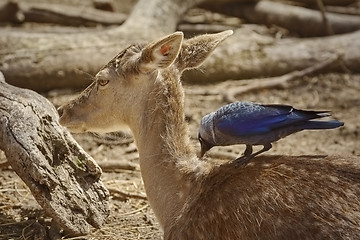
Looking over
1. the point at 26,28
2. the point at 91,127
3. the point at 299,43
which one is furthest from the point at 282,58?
the point at 91,127

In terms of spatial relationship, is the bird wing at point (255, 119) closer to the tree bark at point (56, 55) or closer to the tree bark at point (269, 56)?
the tree bark at point (56, 55)

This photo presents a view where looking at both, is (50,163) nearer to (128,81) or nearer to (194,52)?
(128,81)

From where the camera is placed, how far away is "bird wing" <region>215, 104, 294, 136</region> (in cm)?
395

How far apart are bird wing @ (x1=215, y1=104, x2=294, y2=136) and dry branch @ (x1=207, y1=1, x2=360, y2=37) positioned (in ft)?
20.6

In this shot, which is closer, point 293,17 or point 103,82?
point 103,82

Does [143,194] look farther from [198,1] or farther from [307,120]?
[198,1]

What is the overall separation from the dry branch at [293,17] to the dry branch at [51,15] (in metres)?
1.54

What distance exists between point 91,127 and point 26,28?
230 inches

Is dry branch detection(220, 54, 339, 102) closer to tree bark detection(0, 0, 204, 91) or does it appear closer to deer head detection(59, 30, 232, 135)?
tree bark detection(0, 0, 204, 91)

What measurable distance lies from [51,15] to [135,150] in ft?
12.3

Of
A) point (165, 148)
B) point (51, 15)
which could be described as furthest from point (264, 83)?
point (165, 148)

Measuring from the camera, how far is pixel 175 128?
434 centimetres

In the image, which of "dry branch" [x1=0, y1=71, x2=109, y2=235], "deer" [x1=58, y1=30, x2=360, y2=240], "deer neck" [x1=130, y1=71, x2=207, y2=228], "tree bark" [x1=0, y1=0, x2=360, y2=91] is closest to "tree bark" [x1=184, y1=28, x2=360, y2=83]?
"tree bark" [x1=0, y1=0, x2=360, y2=91]

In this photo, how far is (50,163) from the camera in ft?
15.6
